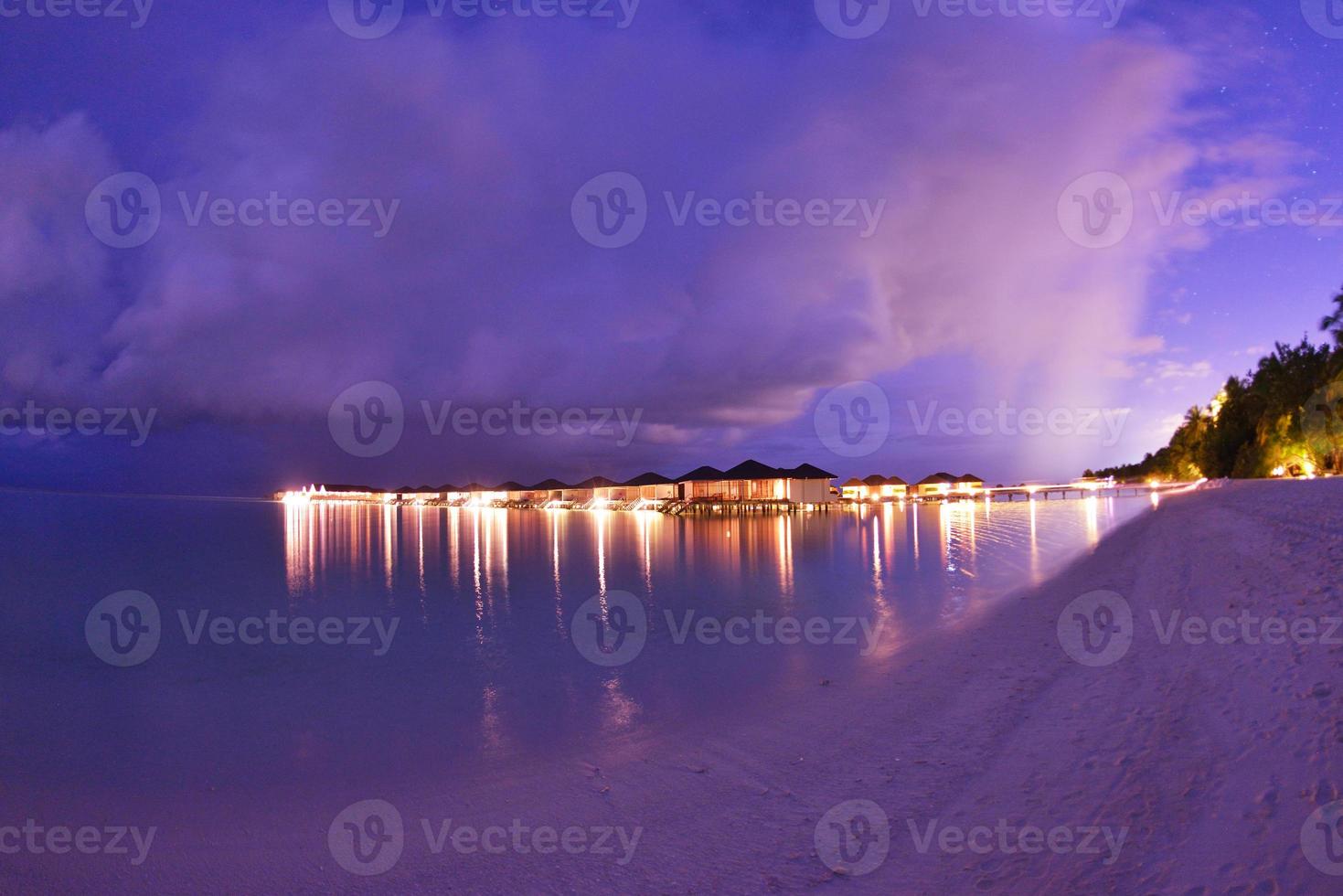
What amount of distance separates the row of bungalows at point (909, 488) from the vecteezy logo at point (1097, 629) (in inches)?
3036

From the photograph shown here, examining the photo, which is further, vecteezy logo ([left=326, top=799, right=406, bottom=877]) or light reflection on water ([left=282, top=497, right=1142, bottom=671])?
light reflection on water ([left=282, top=497, right=1142, bottom=671])

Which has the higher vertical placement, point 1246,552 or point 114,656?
point 1246,552

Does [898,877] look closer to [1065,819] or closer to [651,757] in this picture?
[1065,819]

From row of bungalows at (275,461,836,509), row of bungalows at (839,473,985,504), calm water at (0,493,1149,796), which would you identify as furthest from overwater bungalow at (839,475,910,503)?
calm water at (0,493,1149,796)

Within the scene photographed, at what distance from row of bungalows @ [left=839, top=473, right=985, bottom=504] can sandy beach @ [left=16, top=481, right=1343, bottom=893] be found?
82399 mm

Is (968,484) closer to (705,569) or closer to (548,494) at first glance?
(548,494)

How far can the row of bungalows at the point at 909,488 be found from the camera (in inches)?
3647

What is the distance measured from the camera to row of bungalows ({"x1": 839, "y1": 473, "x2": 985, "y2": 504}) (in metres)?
92.6

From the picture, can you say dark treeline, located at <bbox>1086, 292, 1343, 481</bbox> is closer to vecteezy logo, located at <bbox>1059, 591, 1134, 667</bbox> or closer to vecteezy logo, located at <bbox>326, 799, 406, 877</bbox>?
vecteezy logo, located at <bbox>1059, 591, 1134, 667</bbox>

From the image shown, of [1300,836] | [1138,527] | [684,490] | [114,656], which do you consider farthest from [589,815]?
[684,490]

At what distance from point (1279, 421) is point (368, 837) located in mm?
48136

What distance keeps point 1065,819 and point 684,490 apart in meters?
62.9

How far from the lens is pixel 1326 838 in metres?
3.51

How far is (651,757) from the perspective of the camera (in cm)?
620
